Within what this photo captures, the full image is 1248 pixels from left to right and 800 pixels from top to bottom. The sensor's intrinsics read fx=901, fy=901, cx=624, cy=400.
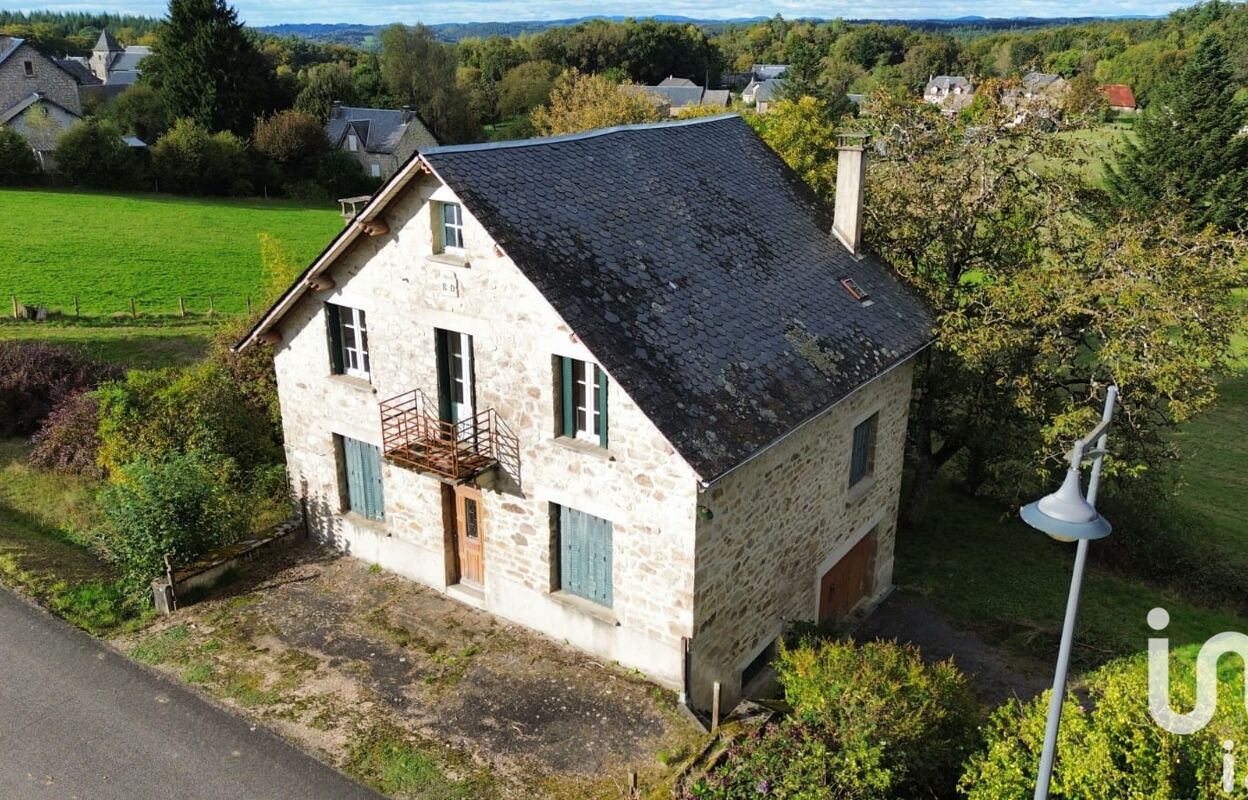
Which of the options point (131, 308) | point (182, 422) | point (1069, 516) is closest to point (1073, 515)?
point (1069, 516)

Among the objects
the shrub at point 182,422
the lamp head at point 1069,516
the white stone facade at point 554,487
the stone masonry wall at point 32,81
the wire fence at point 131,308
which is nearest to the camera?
the lamp head at point 1069,516

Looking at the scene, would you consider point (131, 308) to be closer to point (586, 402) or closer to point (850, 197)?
point (586, 402)

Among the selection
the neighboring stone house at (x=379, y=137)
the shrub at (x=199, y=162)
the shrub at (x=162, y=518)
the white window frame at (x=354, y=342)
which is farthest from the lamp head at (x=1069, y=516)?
the neighboring stone house at (x=379, y=137)

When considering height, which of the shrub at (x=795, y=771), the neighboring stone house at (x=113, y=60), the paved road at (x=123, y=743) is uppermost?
the neighboring stone house at (x=113, y=60)

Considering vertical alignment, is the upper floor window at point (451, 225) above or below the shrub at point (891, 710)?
above

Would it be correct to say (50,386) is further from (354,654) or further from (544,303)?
(544,303)

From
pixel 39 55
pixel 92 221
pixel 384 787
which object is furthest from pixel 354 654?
pixel 39 55

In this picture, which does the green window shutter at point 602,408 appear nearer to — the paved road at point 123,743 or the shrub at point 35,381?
the paved road at point 123,743

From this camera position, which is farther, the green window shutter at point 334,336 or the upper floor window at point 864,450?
the upper floor window at point 864,450
